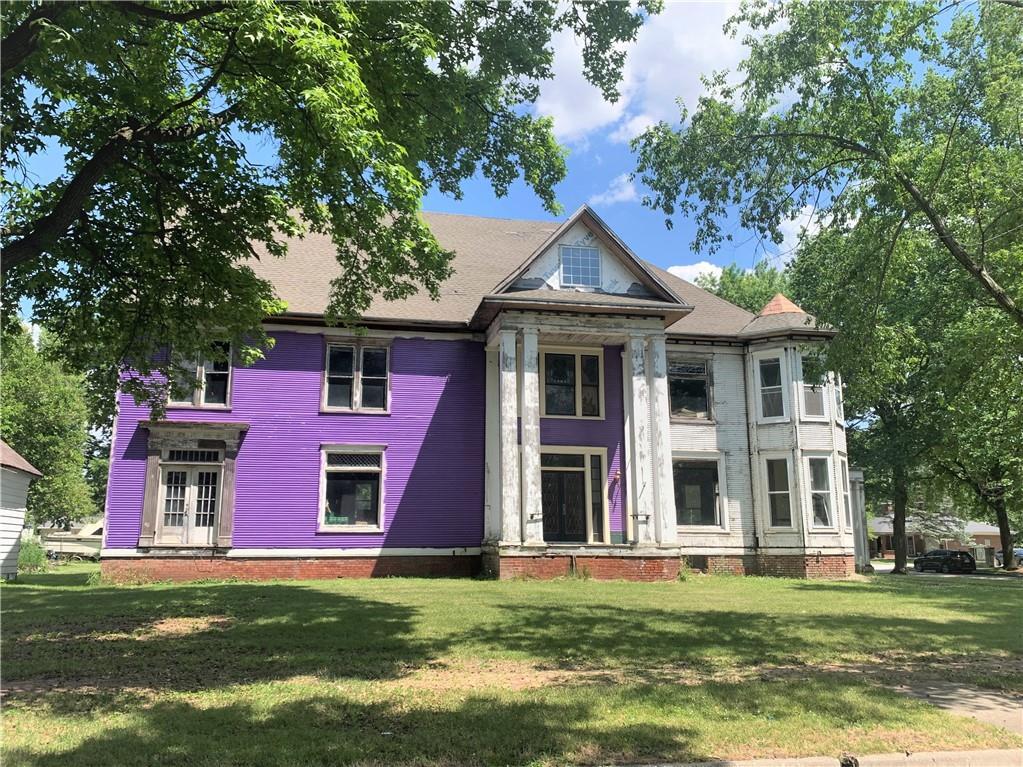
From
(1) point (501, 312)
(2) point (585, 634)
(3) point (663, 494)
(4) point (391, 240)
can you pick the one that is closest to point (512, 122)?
(4) point (391, 240)

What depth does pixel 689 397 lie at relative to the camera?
22781 mm

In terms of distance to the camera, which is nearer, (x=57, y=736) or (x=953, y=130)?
(x=57, y=736)

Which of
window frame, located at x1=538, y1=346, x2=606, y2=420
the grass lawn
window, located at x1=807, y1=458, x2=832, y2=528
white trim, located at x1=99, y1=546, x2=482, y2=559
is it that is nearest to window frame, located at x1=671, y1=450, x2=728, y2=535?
window, located at x1=807, y1=458, x2=832, y2=528

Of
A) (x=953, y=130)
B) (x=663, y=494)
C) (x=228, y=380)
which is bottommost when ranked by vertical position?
(x=663, y=494)

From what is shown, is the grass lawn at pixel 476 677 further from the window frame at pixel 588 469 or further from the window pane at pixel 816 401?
the window pane at pixel 816 401

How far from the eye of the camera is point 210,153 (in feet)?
32.9

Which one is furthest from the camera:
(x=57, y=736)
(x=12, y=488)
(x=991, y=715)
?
(x=12, y=488)

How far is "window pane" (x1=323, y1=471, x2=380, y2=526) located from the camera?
19828 mm

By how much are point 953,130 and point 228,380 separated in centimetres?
1732

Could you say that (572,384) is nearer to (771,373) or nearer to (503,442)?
(503,442)

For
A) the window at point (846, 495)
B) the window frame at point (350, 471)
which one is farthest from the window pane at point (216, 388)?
the window at point (846, 495)

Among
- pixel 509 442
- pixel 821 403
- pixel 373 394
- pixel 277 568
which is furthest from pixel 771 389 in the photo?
pixel 277 568

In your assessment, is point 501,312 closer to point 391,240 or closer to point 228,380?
point 228,380

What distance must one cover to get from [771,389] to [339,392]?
13066mm
